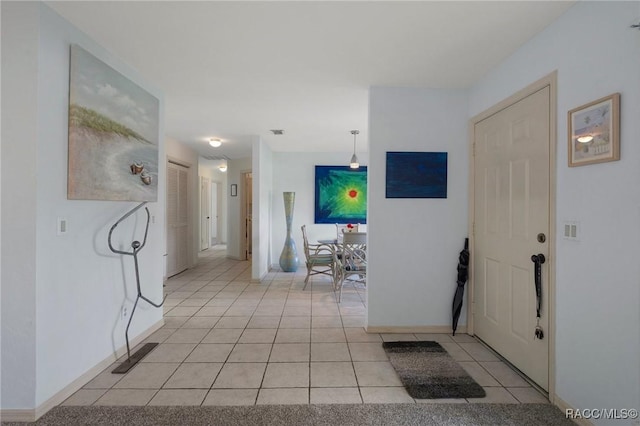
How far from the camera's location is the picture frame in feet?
4.96

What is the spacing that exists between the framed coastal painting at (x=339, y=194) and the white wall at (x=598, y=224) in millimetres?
4413

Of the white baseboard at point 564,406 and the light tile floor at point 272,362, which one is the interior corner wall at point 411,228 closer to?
the light tile floor at point 272,362

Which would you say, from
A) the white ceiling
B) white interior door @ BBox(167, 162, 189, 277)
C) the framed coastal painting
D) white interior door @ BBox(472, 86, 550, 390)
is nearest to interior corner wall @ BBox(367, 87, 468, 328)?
white interior door @ BBox(472, 86, 550, 390)

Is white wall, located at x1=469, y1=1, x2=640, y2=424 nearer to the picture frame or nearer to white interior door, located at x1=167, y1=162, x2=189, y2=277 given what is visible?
the picture frame

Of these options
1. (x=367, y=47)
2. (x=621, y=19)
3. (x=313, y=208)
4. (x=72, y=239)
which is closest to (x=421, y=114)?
(x=367, y=47)

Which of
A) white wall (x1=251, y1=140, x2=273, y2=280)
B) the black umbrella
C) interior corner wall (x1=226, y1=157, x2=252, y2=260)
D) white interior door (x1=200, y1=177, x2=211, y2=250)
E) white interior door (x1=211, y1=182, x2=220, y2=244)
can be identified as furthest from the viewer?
white interior door (x1=211, y1=182, x2=220, y2=244)

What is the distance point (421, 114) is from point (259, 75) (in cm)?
159

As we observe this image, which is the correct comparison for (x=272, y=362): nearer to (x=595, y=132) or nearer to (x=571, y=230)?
(x=571, y=230)

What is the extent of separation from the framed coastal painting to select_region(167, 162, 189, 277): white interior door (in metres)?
2.57

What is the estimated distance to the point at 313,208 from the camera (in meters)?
6.38

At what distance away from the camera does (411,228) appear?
2984 mm

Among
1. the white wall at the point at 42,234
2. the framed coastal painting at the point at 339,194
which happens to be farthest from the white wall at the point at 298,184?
the white wall at the point at 42,234

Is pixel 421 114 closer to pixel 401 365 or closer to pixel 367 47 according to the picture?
pixel 367 47

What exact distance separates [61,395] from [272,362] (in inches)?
52.9
